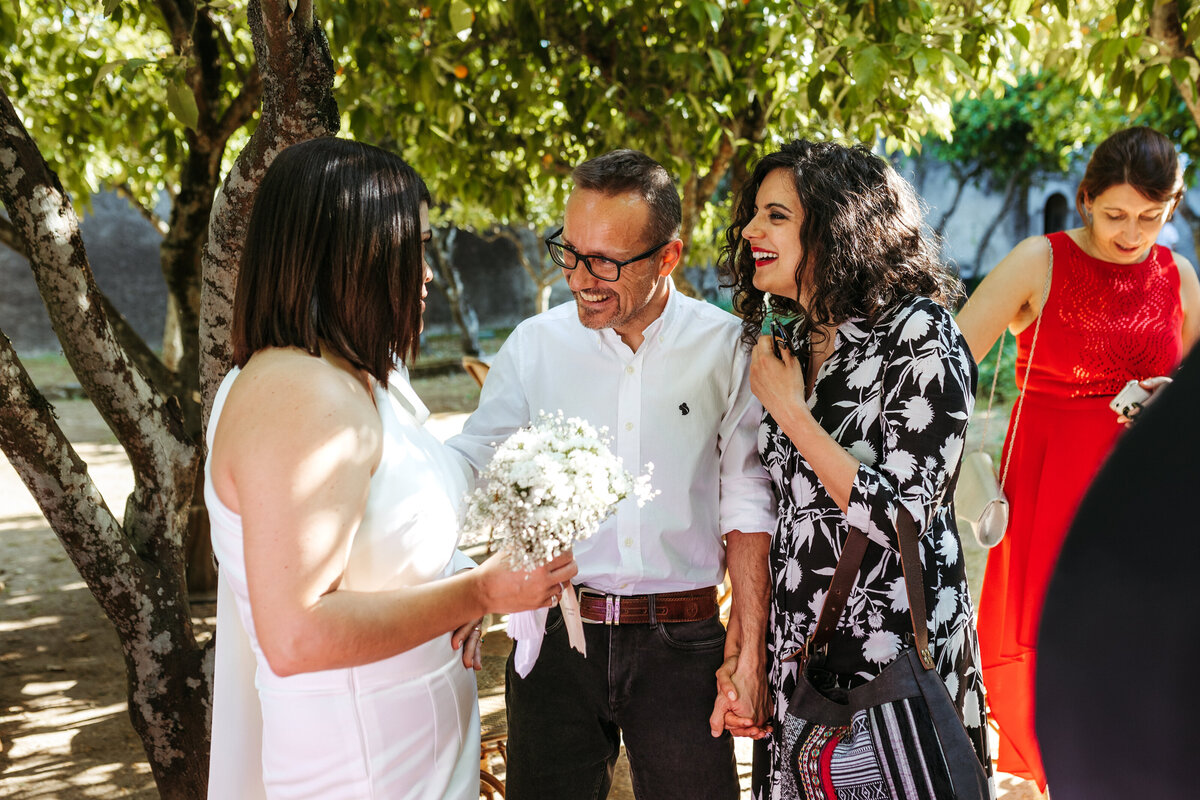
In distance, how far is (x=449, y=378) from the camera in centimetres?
2017

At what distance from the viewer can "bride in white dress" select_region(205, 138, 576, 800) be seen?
154cm

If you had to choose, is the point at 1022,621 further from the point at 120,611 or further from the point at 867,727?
the point at 120,611

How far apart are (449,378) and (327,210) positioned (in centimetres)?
1868

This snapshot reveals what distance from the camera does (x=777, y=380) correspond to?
7.23 ft

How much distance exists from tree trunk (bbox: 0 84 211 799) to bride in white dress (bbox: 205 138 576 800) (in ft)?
3.34

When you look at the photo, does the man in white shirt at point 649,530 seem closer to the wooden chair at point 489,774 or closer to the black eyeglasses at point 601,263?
the black eyeglasses at point 601,263

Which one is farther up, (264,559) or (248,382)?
(248,382)

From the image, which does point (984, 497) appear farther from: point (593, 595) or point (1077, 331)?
point (593, 595)

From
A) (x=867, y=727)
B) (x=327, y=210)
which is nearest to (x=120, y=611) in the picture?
(x=327, y=210)

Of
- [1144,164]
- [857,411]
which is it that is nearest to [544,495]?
[857,411]

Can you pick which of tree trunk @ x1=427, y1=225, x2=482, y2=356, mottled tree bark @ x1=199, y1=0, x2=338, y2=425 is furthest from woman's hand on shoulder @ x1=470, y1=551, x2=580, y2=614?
tree trunk @ x1=427, y1=225, x2=482, y2=356

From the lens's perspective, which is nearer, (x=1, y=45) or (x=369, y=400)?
(x=369, y=400)

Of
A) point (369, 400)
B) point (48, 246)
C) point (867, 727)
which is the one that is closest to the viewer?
point (369, 400)

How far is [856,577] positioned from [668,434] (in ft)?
2.09
